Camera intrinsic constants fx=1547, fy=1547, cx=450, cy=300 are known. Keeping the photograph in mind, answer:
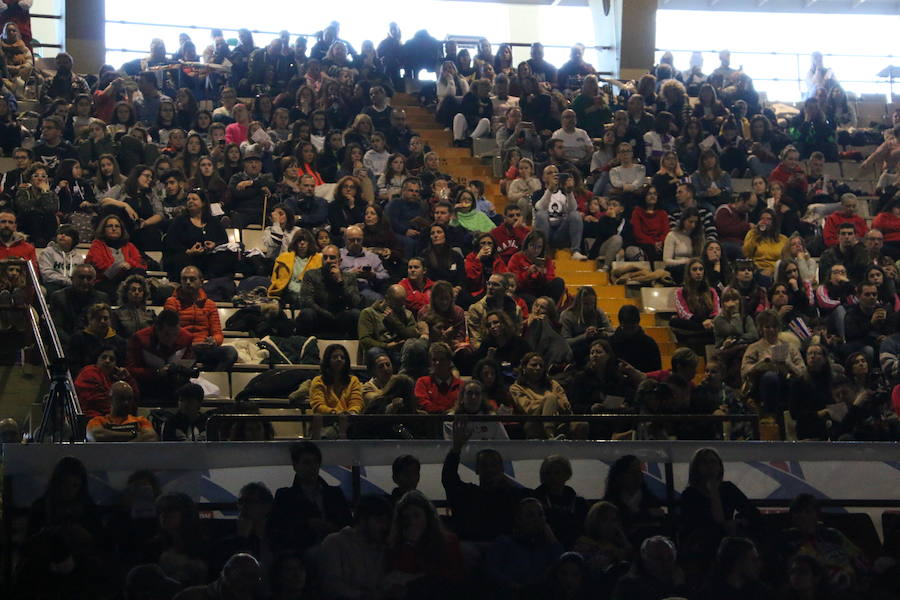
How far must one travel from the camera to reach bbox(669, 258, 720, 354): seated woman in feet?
40.5

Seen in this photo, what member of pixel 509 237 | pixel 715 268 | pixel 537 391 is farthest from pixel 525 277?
pixel 537 391

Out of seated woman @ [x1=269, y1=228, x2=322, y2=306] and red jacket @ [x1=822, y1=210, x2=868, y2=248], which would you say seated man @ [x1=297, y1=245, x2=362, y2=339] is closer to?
seated woman @ [x1=269, y1=228, x2=322, y2=306]

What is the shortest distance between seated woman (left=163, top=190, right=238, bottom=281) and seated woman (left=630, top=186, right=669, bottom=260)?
3760 mm

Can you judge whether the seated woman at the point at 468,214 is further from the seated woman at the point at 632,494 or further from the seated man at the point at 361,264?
the seated woman at the point at 632,494

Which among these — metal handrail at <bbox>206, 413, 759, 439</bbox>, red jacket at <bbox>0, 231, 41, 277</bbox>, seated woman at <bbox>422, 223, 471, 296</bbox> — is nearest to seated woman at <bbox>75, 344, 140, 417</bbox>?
metal handrail at <bbox>206, 413, 759, 439</bbox>

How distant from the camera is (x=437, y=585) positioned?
7340 mm

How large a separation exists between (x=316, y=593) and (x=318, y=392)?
2.75 m

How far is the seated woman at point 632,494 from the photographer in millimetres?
7902

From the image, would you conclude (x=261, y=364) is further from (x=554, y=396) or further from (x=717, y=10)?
(x=717, y=10)

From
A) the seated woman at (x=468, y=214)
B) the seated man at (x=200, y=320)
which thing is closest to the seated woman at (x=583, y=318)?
the seated woman at (x=468, y=214)

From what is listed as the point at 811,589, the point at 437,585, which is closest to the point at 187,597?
the point at 437,585

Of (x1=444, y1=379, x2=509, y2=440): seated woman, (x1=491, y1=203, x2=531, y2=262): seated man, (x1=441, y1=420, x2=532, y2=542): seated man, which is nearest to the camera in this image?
(x1=441, y1=420, x2=532, y2=542): seated man

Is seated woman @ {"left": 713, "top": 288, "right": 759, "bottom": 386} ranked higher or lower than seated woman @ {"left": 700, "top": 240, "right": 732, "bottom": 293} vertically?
lower

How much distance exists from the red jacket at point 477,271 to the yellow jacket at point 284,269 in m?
1.26
